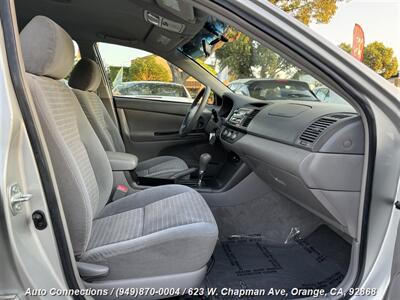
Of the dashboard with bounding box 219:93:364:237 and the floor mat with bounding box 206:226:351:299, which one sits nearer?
the dashboard with bounding box 219:93:364:237

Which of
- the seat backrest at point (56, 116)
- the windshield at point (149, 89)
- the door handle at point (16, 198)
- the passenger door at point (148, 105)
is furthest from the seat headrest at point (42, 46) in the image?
the windshield at point (149, 89)

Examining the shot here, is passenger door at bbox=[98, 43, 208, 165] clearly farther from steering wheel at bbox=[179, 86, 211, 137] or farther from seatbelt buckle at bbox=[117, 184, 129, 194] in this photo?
seatbelt buckle at bbox=[117, 184, 129, 194]

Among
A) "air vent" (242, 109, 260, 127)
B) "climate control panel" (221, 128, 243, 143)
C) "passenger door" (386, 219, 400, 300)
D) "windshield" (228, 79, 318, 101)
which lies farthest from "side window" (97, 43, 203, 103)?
"passenger door" (386, 219, 400, 300)

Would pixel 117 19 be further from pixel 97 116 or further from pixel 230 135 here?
pixel 230 135

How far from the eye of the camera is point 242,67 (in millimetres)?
2688

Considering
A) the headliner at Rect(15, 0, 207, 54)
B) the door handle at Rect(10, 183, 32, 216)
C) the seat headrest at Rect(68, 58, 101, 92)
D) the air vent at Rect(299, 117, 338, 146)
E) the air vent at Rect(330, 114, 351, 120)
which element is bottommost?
the seat headrest at Rect(68, 58, 101, 92)

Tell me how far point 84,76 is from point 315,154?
1741mm

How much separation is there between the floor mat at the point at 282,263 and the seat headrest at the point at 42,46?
1.14 meters

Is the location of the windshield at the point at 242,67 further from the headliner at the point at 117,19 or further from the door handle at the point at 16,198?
the door handle at the point at 16,198

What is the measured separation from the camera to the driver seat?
2.32m

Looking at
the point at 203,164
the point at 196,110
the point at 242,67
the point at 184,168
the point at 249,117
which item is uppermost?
the point at 242,67

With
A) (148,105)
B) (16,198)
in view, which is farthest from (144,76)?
(16,198)

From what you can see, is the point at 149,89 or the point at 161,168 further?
the point at 149,89

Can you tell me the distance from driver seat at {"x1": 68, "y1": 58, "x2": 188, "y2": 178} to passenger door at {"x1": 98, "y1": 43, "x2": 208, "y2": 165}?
1.53ft
